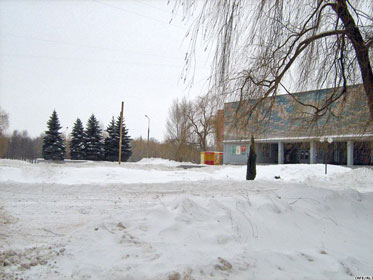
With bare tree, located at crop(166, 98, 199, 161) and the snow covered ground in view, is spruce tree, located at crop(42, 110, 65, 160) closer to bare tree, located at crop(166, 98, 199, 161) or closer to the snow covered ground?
bare tree, located at crop(166, 98, 199, 161)

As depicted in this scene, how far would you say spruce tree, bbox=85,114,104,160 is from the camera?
147 ft

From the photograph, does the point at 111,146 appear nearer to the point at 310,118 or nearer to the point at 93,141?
the point at 93,141

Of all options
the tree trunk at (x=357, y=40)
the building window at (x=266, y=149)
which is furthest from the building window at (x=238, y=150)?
the tree trunk at (x=357, y=40)

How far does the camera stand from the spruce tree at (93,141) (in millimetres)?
44688

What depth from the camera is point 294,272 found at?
10.2 feet

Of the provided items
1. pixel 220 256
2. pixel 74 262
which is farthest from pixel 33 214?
pixel 220 256

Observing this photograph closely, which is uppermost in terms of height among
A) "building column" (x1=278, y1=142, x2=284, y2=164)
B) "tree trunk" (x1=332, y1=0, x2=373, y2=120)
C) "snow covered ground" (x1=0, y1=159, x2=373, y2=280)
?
"tree trunk" (x1=332, y1=0, x2=373, y2=120)

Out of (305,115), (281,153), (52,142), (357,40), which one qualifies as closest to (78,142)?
(52,142)

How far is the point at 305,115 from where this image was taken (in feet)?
26.8

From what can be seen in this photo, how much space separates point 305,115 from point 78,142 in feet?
138

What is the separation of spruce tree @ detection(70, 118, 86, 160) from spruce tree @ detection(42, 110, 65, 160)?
2845mm

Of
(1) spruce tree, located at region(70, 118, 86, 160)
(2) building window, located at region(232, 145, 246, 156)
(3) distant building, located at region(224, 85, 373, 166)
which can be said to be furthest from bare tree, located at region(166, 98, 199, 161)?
(3) distant building, located at region(224, 85, 373, 166)

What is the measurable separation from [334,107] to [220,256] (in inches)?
247

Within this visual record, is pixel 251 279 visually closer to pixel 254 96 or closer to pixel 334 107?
pixel 254 96
